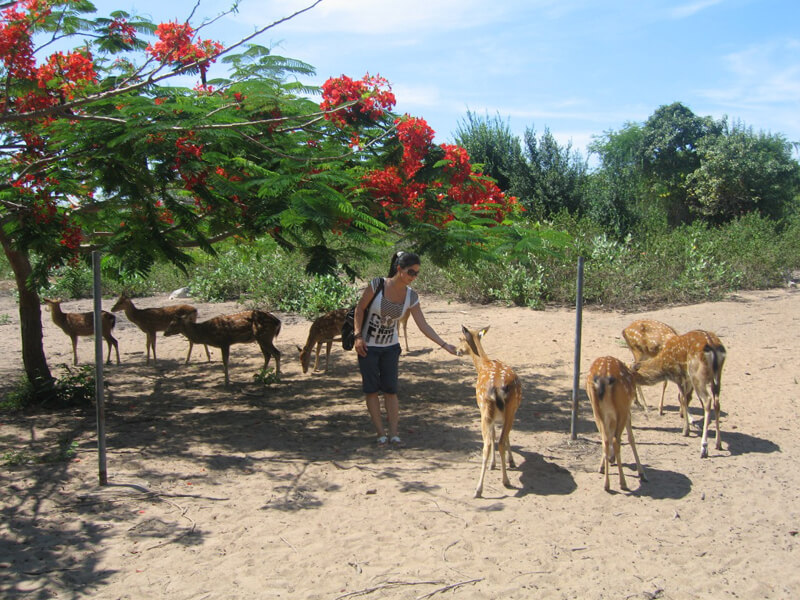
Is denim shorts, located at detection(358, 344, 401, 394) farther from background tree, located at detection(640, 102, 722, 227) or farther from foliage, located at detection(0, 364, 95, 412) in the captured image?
background tree, located at detection(640, 102, 722, 227)

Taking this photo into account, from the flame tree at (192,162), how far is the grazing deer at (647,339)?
184 centimetres

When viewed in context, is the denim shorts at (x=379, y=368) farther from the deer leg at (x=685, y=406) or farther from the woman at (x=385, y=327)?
the deer leg at (x=685, y=406)

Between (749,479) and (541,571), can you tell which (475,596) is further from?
(749,479)

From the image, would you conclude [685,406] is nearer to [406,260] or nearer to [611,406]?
[611,406]

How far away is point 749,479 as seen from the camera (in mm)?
5578

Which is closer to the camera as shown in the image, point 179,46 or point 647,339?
point 179,46

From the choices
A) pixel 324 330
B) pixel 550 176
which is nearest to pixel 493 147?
pixel 550 176

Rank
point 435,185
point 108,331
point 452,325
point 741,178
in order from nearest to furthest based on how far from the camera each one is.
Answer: point 435,185, point 108,331, point 452,325, point 741,178

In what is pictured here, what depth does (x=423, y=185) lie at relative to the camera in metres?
7.27

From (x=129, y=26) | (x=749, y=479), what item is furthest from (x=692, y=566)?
(x=129, y=26)

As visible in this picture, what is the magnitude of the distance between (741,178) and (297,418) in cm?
2435

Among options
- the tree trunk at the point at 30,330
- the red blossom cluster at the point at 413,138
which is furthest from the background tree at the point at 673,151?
the tree trunk at the point at 30,330

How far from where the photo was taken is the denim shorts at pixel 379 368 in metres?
6.27

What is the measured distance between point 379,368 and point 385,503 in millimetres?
1543
